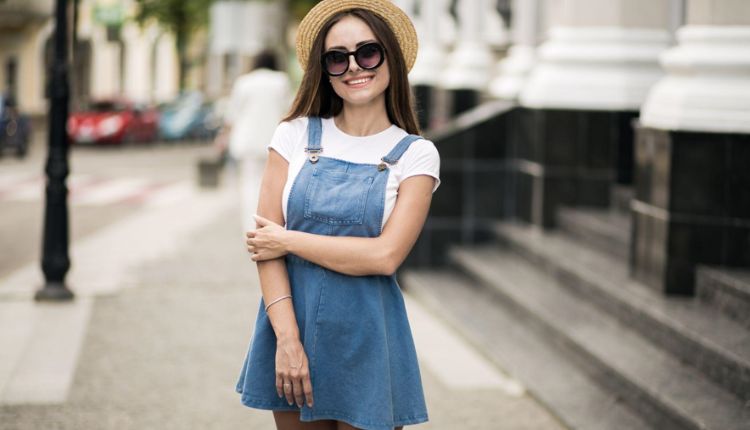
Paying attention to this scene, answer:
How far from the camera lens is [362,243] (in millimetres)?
3283

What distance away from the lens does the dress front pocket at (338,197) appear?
10.8 ft

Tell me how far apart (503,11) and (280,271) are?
12098 mm

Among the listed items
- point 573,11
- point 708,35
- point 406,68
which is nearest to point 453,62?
point 573,11

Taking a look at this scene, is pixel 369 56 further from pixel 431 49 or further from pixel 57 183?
pixel 431 49

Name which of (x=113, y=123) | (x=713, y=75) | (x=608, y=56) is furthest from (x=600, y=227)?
(x=113, y=123)

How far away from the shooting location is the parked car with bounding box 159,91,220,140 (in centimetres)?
3891

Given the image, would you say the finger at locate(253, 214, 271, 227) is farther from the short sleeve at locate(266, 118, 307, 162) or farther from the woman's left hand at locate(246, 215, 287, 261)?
the short sleeve at locate(266, 118, 307, 162)

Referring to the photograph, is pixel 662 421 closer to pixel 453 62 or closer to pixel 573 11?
pixel 573 11

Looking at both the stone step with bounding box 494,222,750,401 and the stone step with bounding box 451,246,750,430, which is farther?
the stone step with bounding box 494,222,750,401

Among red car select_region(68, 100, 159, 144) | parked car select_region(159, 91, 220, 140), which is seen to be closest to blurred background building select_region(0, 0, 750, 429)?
red car select_region(68, 100, 159, 144)

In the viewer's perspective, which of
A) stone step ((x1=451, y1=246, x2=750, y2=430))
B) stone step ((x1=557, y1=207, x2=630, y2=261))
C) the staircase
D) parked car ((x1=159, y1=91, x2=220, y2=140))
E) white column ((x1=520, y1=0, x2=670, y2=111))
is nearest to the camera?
stone step ((x1=451, y1=246, x2=750, y2=430))

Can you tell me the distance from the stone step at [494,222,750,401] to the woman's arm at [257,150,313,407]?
2498mm

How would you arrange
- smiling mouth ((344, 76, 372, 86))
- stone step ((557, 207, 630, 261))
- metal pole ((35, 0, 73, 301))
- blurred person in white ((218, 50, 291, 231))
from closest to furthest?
1. smiling mouth ((344, 76, 372, 86))
2. stone step ((557, 207, 630, 261))
3. metal pole ((35, 0, 73, 301))
4. blurred person in white ((218, 50, 291, 231))

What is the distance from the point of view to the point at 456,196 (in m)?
9.85
